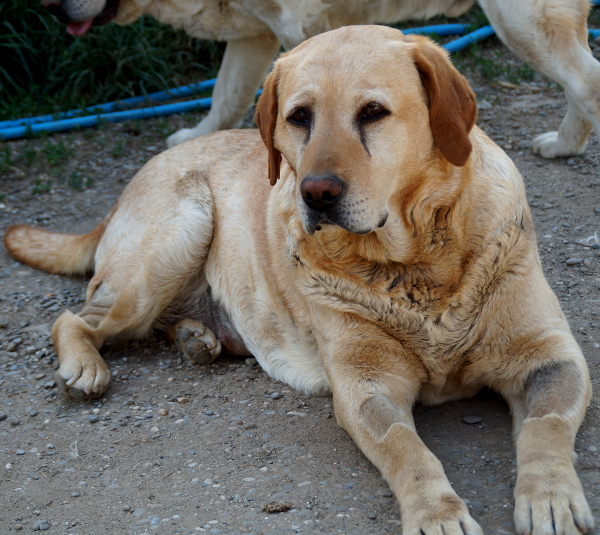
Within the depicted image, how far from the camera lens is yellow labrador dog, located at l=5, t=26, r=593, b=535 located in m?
2.40

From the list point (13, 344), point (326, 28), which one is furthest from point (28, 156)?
point (326, 28)

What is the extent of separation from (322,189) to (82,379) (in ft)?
5.24

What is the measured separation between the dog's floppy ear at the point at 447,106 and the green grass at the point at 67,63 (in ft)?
15.7

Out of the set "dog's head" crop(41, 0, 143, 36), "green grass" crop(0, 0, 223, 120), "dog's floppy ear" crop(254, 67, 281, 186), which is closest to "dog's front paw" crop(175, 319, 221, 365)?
"dog's floppy ear" crop(254, 67, 281, 186)

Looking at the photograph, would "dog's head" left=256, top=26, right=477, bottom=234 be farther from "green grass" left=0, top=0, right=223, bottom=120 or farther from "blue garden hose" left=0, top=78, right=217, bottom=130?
"green grass" left=0, top=0, right=223, bottom=120

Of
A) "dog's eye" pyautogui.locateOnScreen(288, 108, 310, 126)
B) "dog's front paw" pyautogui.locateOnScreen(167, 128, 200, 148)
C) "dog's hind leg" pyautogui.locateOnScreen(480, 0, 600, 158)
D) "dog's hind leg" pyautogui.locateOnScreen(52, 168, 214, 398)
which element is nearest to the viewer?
"dog's eye" pyautogui.locateOnScreen(288, 108, 310, 126)

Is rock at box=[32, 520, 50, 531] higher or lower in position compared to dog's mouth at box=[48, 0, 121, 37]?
lower

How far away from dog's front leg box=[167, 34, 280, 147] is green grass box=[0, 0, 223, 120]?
1.64m

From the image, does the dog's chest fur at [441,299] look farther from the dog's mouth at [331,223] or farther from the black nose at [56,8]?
the black nose at [56,8]

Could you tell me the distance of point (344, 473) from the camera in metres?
2.66

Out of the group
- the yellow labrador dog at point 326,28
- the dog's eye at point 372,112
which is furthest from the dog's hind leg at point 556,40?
the dog's eye at point 372,112

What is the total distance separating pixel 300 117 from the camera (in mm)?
2721

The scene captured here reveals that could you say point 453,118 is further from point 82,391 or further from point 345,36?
point 82,391

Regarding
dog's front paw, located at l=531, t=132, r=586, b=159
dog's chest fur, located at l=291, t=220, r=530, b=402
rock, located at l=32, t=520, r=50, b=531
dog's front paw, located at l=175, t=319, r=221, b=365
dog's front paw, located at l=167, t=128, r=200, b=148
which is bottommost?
dog's front paw, located at l=175, t=319, r=221, b=365
